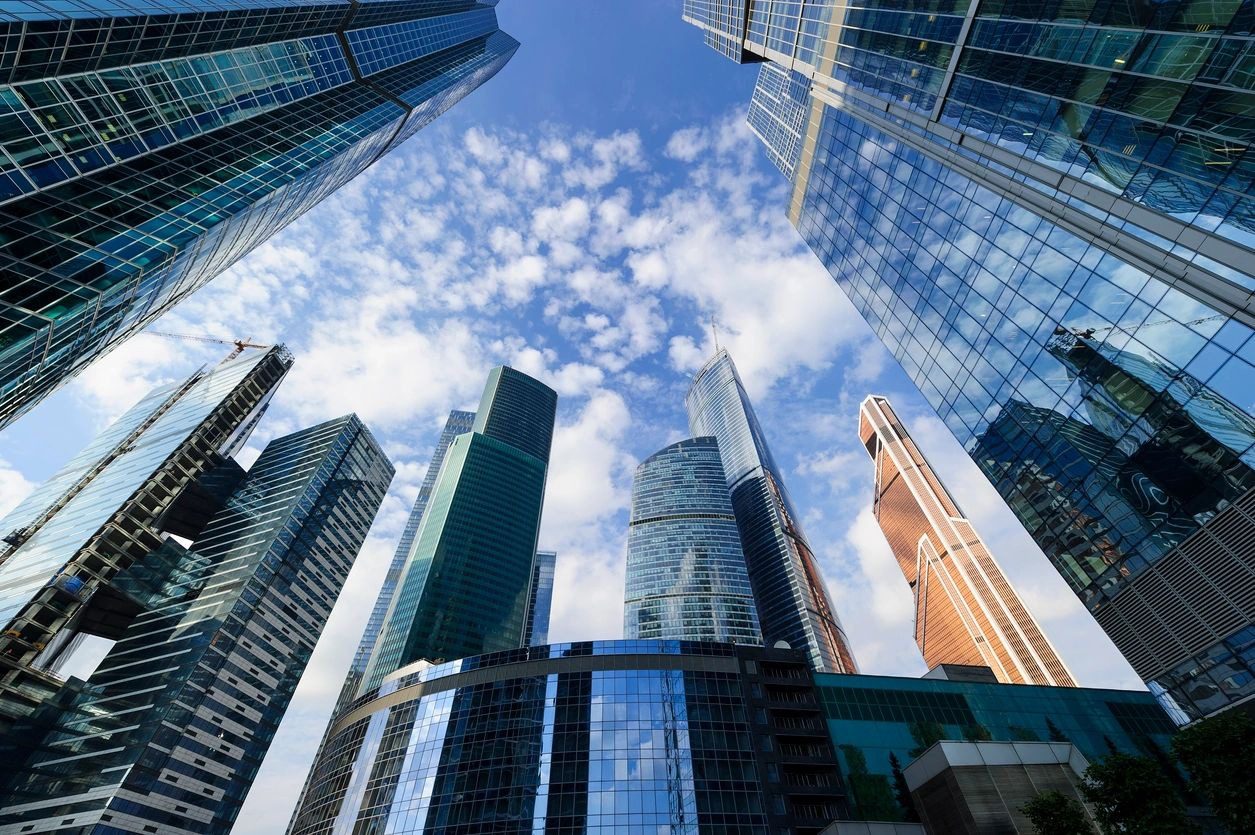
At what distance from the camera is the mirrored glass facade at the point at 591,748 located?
54156 mm

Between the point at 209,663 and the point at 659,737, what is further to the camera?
the point at 209,663

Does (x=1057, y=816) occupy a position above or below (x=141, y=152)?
below

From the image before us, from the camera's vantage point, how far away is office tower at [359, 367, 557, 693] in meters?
129

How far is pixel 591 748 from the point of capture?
190ft

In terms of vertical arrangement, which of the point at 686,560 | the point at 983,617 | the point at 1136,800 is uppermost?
the point at 686,560

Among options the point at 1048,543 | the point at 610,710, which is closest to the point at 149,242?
the point at 610,710

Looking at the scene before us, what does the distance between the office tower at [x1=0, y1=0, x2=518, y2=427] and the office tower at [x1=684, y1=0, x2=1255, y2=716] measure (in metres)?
66.9

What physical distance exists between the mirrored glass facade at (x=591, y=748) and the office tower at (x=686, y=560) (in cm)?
8226

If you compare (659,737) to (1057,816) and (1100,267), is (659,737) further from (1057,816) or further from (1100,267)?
(1100,267)

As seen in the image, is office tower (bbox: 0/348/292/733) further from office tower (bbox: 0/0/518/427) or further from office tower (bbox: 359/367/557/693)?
office tower (bbox: 0/0/518/427)

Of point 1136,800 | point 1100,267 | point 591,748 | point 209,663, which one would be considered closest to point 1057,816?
point 1136,800

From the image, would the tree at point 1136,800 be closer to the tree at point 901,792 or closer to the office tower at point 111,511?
the tree at point 901,792

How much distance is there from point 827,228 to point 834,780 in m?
62.8

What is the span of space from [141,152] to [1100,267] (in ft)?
256
